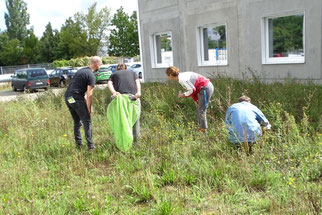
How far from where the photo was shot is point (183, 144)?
214 inches

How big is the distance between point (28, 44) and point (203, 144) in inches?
2227

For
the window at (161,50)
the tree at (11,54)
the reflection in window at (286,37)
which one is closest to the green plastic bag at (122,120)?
the reflection in window at (286,37)

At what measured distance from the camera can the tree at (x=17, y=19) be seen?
6694 centimetres

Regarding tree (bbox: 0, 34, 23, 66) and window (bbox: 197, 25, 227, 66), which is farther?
tree (bbox: 0, 34, 23, 66)

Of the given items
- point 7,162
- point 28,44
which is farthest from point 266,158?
point 28,44

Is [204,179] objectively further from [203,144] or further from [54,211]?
[54,211]

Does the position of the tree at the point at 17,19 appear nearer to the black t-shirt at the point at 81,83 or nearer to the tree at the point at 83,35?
the tree at the point at 83,35

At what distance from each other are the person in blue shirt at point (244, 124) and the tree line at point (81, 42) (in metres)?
42.8

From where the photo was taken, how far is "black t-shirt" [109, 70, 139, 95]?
6.10 m

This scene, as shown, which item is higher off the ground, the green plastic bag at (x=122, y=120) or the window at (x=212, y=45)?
the window at (x=212, y=45)

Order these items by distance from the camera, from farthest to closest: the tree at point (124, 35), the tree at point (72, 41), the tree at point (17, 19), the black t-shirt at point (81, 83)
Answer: the tree at point (17, 19), the tree at point (72, 41), the tree at point (124, 35), the black t-shirt at point (81, 83)

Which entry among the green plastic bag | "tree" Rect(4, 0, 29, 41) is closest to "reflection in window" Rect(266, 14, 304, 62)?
the green plastic bag

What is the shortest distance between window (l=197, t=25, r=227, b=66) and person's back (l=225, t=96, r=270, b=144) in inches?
338

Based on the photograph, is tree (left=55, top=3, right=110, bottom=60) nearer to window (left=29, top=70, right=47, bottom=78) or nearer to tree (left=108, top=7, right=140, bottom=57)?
tree (left=108, top=7, right=140, bottom=57)
